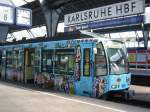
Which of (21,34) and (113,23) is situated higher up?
(21,34)

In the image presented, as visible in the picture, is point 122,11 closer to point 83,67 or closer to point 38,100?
point 83,67

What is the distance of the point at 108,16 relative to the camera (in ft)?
59.9

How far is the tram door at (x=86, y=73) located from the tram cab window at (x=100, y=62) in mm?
233

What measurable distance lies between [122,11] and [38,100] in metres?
7.17

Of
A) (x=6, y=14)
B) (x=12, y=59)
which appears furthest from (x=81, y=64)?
(x=6, y=14)

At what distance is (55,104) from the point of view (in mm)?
11703

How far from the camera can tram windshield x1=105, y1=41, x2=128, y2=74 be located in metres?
13.5

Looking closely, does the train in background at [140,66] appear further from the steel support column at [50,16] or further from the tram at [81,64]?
the steel support column at [50,16]

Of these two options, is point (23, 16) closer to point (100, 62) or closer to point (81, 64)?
point (81, 64)

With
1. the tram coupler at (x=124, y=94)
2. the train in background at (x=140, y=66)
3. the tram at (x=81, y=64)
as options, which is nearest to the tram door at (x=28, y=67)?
the tram at (x=81, y=64)

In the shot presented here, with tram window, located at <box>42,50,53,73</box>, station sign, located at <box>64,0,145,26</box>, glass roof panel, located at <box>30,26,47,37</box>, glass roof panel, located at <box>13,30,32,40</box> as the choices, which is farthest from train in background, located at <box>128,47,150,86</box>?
glass roof panel, located at <box>13,30,32,40</box>

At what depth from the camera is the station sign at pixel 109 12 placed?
1656 centimetres

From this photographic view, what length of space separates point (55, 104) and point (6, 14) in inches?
790

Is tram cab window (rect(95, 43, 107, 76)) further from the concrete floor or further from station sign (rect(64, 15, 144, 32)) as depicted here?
station sign (rect(64, 15, 144, 32))
